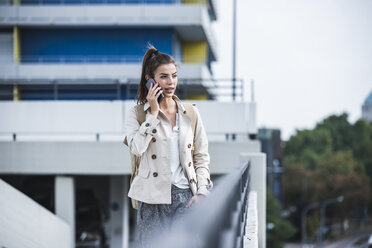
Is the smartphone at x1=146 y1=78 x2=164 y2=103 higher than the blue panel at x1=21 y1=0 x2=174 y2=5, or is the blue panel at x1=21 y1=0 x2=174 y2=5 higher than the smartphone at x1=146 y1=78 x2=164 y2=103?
the blue panel at x1=21 y1=0 x2=174 y2=5

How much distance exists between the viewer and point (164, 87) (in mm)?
3865

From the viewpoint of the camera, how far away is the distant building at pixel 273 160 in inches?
2655

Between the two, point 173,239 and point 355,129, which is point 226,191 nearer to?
point 173,239

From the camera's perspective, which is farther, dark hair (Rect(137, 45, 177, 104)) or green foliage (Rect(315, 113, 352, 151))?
green foliage (Rect(315, 113, 352, 151))

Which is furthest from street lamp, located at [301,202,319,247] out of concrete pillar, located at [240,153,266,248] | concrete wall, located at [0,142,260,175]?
concrete pillar, located at [240,153,266,248]

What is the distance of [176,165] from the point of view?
12.4 feet

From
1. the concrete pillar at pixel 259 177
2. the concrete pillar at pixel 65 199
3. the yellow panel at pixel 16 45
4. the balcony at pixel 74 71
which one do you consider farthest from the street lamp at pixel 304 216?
the concrete pillar at pixel 259 177

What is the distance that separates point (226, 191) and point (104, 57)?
81.4 ft

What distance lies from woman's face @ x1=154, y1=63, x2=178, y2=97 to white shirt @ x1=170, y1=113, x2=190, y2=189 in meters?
0.26

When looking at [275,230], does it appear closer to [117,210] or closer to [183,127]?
[117,210]

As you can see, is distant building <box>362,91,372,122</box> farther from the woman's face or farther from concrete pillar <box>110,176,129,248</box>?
the woman's face

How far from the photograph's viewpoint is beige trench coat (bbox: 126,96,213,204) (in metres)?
3.68

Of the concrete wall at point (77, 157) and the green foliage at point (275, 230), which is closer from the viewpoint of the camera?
the concrete wall at point (77, 157)

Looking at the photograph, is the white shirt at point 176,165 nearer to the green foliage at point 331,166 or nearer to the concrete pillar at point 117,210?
the concrete pillar at point 117,210
